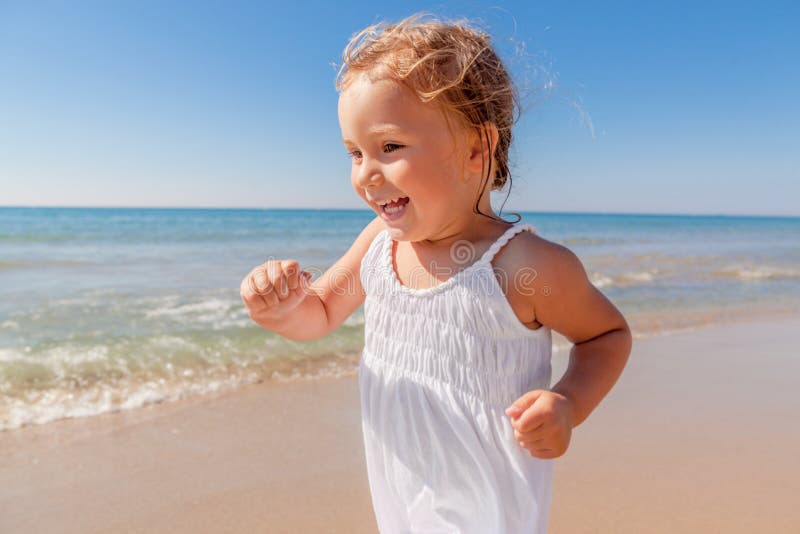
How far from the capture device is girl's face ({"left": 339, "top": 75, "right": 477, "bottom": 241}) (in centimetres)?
116

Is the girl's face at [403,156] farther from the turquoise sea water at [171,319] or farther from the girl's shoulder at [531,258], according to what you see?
the turquoise sea water at [171,319]

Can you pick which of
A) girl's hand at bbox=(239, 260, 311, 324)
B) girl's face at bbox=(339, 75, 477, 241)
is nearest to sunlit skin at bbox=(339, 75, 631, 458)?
girl's face at bbox=(339, 75, 477, 241)

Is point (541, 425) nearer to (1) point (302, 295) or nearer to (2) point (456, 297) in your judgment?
(2) point (456, 297)

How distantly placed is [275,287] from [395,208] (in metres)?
0.32

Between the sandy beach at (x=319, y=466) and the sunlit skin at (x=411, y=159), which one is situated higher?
the sunlit skin at (x=411, y=159)

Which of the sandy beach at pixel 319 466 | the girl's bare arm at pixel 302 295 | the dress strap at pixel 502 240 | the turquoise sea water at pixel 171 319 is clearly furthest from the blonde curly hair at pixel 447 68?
the sandy beach at pixel 319 466

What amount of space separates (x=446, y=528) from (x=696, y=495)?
151 cm

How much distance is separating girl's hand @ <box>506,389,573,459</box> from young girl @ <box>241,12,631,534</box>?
1 cm

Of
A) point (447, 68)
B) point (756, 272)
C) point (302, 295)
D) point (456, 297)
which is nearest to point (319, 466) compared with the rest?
point (302, 295)

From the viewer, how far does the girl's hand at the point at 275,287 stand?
1282mm

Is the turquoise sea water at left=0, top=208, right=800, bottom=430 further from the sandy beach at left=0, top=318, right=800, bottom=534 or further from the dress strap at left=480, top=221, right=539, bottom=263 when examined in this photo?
the dress strap at left=480, top=221, right=539, bottom=263

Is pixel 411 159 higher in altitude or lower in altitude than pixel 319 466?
higher

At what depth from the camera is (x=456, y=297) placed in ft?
3.99

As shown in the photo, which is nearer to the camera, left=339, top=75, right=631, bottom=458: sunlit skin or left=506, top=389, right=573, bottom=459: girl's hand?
left=506, top=389, right=573, bottom=459: girl's hand
